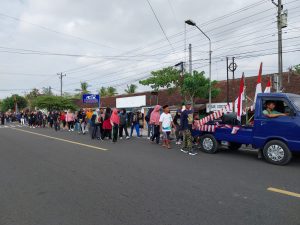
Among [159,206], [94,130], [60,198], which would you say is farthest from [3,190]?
[94,130]

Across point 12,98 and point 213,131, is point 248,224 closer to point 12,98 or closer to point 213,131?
point 213,131

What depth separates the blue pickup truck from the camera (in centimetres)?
802

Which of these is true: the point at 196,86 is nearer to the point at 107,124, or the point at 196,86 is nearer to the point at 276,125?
the point at 107,124

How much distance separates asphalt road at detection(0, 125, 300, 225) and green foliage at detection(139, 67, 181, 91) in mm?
19688

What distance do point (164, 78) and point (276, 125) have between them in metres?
20.8

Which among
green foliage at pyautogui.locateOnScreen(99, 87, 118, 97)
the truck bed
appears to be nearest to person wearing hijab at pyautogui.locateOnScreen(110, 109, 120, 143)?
the truck bed

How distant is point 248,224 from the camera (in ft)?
13.7

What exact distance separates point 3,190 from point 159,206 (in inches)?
129

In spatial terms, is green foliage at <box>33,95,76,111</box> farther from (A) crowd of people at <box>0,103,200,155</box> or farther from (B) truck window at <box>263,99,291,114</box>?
(B) truck window at <box>263,99,291,114</box>

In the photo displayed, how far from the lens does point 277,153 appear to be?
8266 millimetres

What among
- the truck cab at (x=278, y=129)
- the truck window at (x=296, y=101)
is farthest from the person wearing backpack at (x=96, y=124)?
the truck window at (x=296, y=101)

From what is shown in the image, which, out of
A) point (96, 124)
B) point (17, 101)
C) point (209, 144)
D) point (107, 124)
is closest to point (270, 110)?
point (209, 144)

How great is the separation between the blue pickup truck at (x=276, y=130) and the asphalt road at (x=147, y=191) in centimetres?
42

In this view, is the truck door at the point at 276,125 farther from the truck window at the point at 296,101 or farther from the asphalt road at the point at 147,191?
the asphalt road at the point at 147,191
